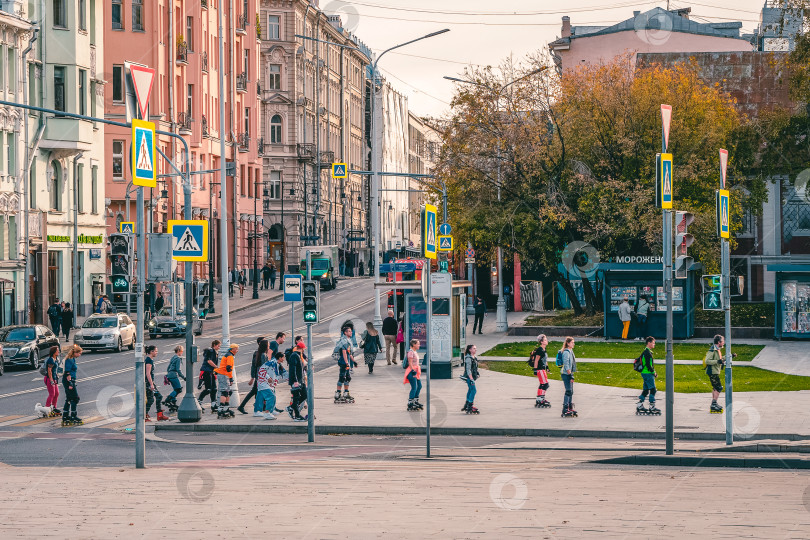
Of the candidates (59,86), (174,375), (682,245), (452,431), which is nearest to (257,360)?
(174,375)

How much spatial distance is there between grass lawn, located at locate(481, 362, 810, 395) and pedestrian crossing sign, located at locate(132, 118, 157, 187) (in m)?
15.7

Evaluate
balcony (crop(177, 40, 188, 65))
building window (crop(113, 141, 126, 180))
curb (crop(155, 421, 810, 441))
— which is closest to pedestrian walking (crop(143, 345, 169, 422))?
curb (crop(155, 421, 810, 441))

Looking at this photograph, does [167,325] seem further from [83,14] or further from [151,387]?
[151,387]

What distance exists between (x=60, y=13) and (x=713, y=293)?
43783 mm

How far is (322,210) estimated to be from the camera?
345 ft

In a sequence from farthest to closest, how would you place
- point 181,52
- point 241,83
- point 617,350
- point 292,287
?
point 241,83 < point 181,52 < point 617,350 < point 292,287

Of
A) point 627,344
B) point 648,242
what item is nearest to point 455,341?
point 627,344

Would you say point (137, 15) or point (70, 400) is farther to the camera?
point (137, 15)

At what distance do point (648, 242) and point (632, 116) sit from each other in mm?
5272

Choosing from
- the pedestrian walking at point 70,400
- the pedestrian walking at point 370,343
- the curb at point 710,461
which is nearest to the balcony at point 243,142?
the pedestrian walking at point 370,343

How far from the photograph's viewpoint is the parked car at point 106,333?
139 feet

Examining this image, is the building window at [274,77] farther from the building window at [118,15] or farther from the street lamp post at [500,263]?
the street lamp post at [500,263]

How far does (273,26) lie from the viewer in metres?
99.8

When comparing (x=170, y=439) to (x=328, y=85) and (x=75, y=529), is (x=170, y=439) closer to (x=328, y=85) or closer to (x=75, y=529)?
(x=75, y=529)
